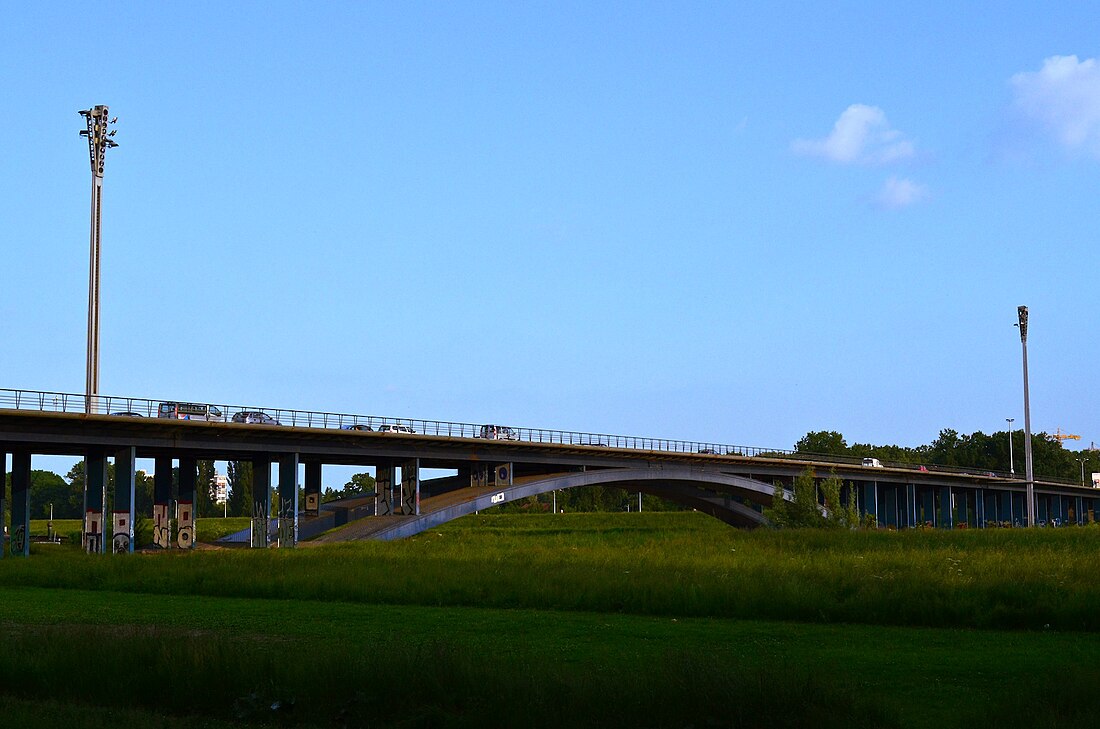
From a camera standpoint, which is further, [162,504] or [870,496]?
[870,496]

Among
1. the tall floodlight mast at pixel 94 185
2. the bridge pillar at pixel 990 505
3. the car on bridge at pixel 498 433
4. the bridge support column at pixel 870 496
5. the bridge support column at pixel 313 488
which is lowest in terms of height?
the bridge pillar at pixel 990 505

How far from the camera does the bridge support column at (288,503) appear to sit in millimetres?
69625

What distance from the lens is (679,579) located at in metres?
32.0

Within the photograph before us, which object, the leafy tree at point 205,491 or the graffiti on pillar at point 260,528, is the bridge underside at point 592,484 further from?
the leafy tree at point 205,491

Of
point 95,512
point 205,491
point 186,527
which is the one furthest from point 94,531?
point 205,491

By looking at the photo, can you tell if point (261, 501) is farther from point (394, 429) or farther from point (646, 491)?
point (646, 491)

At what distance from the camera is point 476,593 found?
31.8m

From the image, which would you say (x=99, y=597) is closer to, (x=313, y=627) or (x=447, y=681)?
(x=313, y=627)

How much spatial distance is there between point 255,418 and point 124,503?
9.77m

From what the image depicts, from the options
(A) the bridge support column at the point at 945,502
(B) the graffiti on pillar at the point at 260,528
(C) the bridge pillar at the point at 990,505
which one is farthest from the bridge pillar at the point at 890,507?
(B) the graffiti on pillar at the point at 260,528

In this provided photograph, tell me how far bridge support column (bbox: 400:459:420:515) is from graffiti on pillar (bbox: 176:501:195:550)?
1511 centimetres

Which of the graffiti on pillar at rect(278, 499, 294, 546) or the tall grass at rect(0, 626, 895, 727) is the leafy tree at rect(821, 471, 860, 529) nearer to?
the graffiti on pillar at rect(278, 499, 294, 546)

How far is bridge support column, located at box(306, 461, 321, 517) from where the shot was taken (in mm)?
80938

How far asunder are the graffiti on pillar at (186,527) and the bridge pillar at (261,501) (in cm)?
347
